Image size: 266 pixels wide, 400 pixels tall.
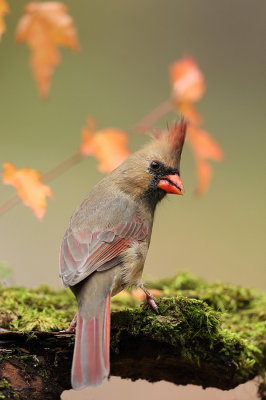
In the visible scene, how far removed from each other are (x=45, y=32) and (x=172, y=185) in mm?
1128

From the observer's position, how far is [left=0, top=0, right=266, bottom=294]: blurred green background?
5.49 meters

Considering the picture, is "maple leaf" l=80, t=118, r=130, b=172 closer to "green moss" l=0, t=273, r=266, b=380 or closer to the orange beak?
the orange beak

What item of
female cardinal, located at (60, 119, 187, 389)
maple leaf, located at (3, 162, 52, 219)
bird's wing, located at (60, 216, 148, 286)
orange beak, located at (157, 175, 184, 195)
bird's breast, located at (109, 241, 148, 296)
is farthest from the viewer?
maple leaf, located at (3, 162, 52, 219)

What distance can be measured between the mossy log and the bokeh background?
97.3 inches

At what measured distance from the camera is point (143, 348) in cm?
239

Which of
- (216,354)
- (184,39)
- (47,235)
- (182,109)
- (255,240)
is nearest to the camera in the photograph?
(216,354)

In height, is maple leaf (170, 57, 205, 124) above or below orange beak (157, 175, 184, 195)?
above

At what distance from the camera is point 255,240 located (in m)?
5.98

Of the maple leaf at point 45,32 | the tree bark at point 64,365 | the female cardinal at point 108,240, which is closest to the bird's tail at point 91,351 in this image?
the female cardinal at point 108,240

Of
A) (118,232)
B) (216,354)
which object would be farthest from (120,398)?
(118,232)

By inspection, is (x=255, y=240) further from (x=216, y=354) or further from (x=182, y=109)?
(x=216, y=354)

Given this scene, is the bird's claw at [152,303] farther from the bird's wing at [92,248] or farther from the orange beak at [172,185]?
the orange beak at [172,185]

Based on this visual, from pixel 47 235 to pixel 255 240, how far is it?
196 centimetres

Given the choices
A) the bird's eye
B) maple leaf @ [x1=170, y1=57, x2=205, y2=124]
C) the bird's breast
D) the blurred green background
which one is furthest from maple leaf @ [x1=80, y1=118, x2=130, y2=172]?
the blurred green background
